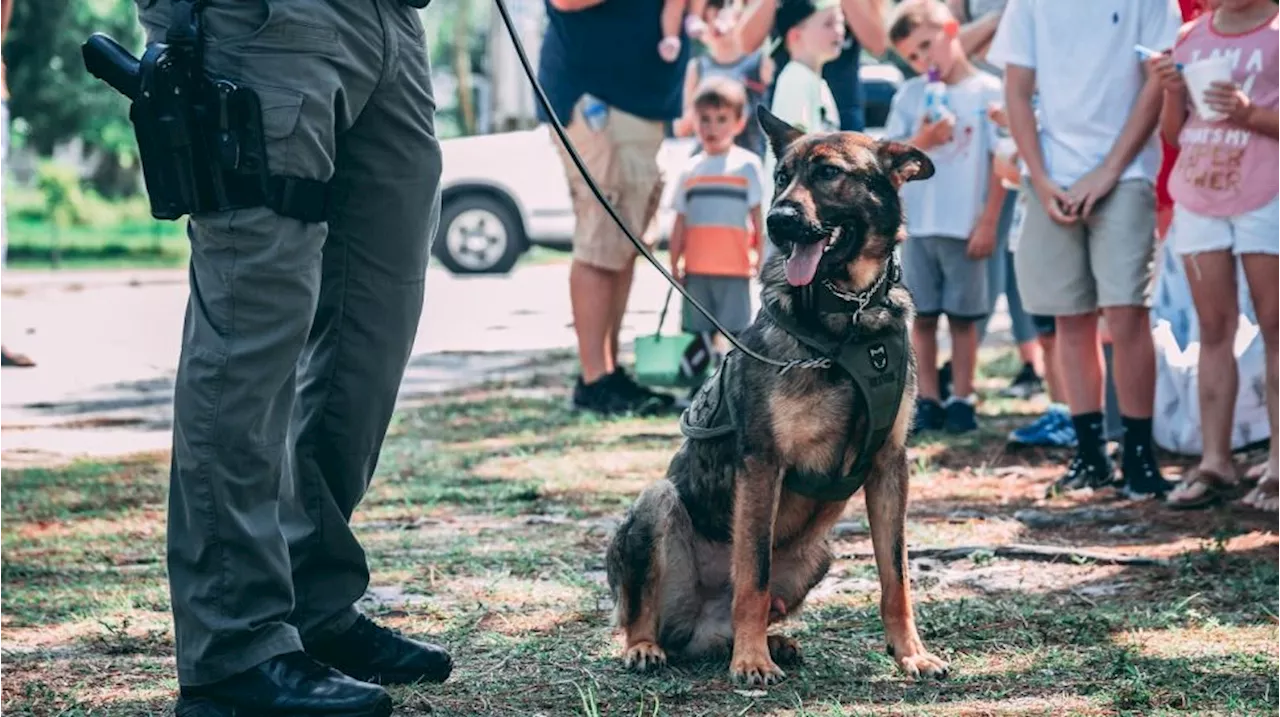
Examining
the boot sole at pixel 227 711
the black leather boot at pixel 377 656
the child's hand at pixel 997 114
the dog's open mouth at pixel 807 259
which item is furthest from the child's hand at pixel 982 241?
the boot sole at pixel 227 711

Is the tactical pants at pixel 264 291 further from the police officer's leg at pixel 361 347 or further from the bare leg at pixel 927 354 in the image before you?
the bare leg at pixel 927 354

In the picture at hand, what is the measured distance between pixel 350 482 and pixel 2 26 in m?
4.85

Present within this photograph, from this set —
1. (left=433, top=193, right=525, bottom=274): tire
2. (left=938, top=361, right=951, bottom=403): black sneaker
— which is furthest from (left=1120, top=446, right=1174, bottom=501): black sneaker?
(left=433, top=193, right=525, bottom=274): tire

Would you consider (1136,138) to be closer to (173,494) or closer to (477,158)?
(173,494)

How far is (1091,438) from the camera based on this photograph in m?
6.85

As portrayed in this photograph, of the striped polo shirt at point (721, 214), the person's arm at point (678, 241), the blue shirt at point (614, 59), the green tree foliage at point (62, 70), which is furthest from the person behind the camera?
the green tree foliage at point (62, 70)

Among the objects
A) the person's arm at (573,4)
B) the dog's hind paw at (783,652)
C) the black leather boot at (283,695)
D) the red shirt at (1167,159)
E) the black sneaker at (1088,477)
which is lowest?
the black sneaker at (1088,477)

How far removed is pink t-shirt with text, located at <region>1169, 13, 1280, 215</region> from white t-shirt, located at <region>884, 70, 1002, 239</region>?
2182mm

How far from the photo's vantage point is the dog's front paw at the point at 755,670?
4215 millimetres

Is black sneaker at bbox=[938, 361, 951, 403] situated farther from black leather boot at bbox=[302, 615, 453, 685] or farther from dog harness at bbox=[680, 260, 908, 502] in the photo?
black leather boot at bbox=[302, 615, 453, 685]

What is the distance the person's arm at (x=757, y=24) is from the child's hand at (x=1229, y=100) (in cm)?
392

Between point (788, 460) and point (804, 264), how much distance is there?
0.49m

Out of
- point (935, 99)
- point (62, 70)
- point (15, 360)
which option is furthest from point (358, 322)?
point (62, 70)

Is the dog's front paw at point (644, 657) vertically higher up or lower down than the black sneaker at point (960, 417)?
higher up
